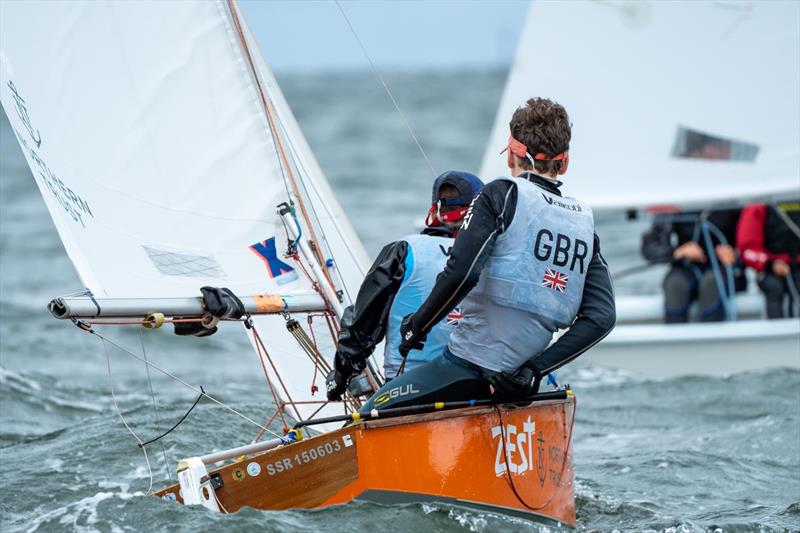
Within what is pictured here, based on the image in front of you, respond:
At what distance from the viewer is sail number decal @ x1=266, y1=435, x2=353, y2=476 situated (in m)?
3.29

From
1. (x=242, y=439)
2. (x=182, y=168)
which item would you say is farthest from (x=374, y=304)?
(x=242, y=439)

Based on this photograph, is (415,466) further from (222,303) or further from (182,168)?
(182,168)

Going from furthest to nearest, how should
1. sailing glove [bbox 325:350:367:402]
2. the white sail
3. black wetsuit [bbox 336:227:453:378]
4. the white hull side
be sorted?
1. the white hull side
2. the white sail
3. sailing glove [bbox 325:350:367:402]
4. black wetsuit [bbox 336:227:453:378]

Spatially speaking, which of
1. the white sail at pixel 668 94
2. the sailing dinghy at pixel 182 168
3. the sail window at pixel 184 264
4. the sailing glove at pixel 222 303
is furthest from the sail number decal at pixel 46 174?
the white sail at pixel 668 94

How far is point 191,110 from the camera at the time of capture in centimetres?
439

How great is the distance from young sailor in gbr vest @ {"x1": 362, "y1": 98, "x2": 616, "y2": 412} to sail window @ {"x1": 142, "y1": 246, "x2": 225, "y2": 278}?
970 millimetres

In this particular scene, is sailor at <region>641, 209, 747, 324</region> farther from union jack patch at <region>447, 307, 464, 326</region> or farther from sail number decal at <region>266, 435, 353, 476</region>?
sail number decal at <region>266, 435, 353, 476</region>

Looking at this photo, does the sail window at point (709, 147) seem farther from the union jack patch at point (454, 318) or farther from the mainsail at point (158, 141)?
the union jack patch at point (454, 318)

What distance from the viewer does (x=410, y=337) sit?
3.39m

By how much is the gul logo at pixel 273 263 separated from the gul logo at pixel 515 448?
44.9 inches

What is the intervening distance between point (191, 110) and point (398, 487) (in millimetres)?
1723

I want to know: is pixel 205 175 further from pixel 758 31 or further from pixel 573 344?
pixel 758 31

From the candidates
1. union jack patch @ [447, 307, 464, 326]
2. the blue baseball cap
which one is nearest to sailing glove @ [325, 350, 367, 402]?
union jack patch @ [447, 307, 464, 326]

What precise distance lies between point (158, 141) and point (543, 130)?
5.15 ft
